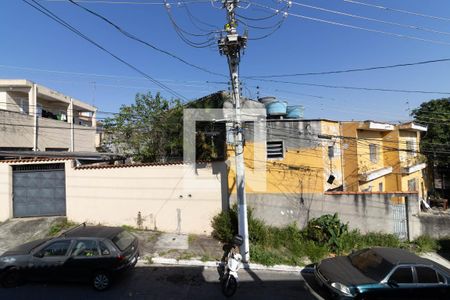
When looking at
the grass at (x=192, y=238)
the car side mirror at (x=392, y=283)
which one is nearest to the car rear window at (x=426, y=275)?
the car side mirror at (x=392, y=283)

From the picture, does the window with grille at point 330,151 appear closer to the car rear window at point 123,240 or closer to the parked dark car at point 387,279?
the parked dark car at point 387,279

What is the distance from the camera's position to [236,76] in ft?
31.8

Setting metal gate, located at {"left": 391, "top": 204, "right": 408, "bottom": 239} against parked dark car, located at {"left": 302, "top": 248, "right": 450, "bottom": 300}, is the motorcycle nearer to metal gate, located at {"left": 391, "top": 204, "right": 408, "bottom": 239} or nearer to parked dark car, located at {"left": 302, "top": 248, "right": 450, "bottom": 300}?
parked dark car, located at {"left": 302, "top": 248, "right": 450, "bottom": 300}

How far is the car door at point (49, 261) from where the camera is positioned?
779cm

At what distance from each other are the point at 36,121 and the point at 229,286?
1732cm

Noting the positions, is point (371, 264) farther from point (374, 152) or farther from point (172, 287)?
point (374, 152)

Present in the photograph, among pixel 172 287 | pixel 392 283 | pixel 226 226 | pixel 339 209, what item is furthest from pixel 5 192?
pixel 392 283

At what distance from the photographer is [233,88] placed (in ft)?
32.1

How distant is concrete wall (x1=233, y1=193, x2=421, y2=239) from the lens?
1173 centimetres

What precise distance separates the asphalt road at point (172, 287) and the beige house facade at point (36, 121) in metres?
12.5

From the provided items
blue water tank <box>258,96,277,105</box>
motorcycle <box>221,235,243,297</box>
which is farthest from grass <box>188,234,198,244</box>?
blue water tank <box>258,96,277,105</box>

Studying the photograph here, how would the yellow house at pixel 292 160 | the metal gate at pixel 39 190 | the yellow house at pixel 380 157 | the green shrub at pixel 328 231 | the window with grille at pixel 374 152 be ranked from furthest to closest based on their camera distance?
the window with grille at pixel 374 152
the yellow house at pixel 380 157
the metal gate at pixel 39 190
the yellow house at pixel 292 160
the green shrub at pixel 328 231

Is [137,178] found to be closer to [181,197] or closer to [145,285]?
[181,197]

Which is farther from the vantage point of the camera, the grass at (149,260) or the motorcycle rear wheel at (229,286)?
the grass at (149,260)
